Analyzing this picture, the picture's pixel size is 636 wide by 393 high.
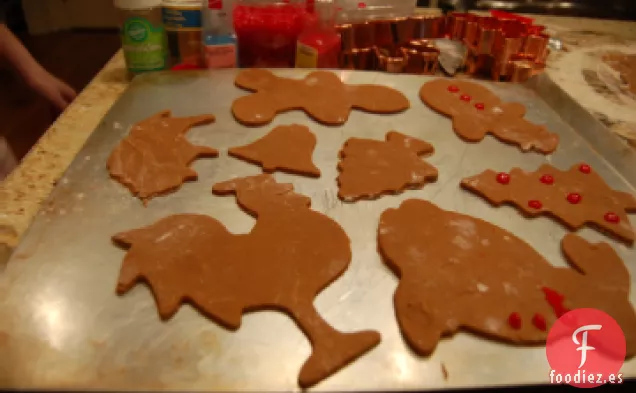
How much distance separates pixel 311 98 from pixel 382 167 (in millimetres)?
314

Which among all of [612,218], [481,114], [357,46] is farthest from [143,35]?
[612,218]

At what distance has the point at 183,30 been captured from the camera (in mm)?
1219

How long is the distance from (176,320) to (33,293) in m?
0.22

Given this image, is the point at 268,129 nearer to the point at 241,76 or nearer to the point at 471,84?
the point at 241,76

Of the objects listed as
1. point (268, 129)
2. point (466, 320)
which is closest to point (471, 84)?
point (268, 129)

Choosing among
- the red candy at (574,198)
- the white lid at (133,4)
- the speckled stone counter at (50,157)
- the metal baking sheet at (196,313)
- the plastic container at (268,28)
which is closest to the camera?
the metal baking sheet at (196,313)

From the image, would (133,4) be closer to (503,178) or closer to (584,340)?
(503,178)

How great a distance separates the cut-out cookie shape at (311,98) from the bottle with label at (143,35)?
22 centimetres

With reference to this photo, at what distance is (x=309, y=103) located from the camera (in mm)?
1169

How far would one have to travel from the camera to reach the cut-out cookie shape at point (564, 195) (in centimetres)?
89

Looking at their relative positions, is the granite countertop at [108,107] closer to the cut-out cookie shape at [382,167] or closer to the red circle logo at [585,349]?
the cut-out cookie shape at [382,167]

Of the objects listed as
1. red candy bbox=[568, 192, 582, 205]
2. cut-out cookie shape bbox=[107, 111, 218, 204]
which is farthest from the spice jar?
red candy bbox=[568, 192, 582, 205]

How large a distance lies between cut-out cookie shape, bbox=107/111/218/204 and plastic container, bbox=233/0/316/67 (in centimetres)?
34

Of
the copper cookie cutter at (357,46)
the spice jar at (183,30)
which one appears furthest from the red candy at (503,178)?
the spice jar at (183,30)
